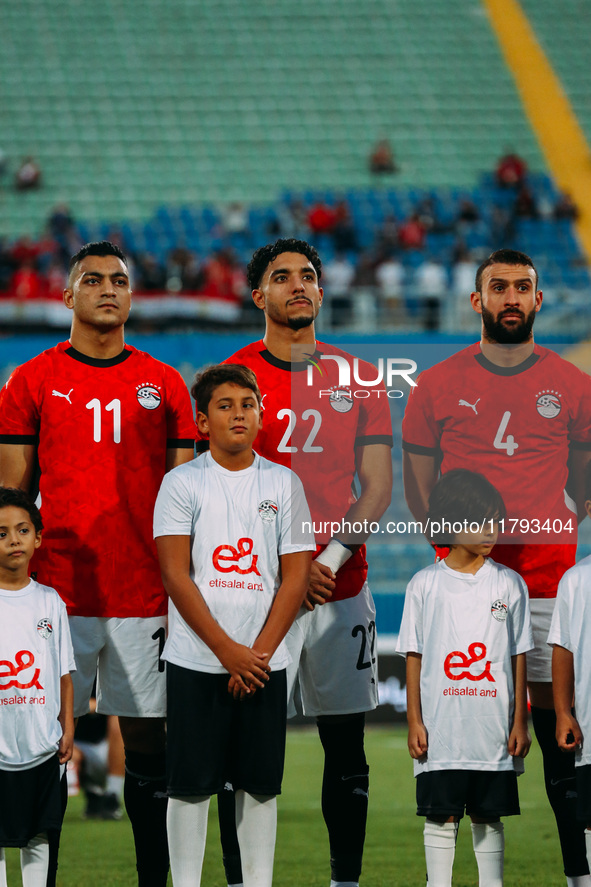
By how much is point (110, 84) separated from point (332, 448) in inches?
748

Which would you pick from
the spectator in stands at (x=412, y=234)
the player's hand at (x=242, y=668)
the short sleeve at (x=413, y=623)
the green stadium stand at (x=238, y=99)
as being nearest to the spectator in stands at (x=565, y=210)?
the spectator in stands at (x=412, y=234)

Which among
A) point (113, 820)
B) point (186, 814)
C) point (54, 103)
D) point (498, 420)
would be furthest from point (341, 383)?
point (54, 103)

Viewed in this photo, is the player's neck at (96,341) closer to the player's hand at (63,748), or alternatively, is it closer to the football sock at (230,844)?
the player's hand at (63,748)

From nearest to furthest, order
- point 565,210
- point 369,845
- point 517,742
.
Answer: point 517,742 < point 369,845 < point 565,210

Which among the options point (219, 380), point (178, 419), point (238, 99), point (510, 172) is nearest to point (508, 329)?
point (219, 380)

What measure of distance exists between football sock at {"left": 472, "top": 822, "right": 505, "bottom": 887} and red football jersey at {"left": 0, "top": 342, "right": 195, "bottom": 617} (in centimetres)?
129

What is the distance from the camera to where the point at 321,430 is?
14.0 ft


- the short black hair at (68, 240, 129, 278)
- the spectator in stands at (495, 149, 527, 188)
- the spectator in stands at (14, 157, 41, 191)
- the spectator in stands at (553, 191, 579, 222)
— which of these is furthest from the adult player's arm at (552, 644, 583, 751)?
the spectator in stands at (14, 157, 41, 191)

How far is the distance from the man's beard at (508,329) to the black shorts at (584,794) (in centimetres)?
146

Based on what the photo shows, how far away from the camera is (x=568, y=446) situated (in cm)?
425

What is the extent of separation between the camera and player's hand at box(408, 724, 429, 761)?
372 cm

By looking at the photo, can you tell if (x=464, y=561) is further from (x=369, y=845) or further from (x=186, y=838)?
(x=369, y=845)

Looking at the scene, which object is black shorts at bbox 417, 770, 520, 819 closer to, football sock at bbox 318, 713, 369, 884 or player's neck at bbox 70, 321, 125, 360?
football sock at bbox 318, 713, 369, 884

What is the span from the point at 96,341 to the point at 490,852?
7.10 feet
